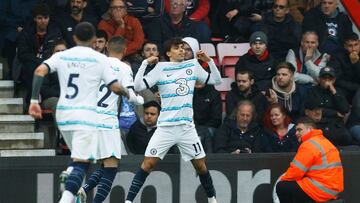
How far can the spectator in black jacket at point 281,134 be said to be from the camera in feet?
58.6

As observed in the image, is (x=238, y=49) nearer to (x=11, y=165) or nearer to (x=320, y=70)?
(x=320, y=70)

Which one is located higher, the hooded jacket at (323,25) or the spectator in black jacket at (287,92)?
the hooded jacket at (323,25)

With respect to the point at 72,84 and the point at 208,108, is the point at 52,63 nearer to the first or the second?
the point at 72,84

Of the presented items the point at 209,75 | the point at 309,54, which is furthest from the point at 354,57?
the point at 209,75

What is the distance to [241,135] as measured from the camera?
1772 centimetres

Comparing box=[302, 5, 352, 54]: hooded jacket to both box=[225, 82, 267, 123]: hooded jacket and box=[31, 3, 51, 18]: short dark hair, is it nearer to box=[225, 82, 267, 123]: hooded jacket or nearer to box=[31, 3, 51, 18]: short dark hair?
box=[225, 82, 267, 123]: hooded jacket

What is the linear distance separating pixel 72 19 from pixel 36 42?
0.71m

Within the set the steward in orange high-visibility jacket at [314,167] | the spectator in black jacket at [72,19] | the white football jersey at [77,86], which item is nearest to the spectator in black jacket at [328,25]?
the steward in orange high-visibility jacket at [314,167]

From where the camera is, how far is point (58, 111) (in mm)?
14422

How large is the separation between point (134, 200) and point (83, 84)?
3140 mm

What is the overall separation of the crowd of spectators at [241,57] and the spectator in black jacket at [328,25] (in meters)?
0.01

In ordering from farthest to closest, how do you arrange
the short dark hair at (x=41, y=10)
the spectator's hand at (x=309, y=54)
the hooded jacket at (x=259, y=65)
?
the spectator's hand at (x=309, y=54), the hooded jacket at (x=259, y=65), the short dark hair at (x=41, y=10)

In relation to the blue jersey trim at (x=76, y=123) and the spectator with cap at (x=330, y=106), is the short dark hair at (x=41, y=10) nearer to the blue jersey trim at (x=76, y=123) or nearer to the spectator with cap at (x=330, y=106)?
the spectator with cap at (x=330, y=106)

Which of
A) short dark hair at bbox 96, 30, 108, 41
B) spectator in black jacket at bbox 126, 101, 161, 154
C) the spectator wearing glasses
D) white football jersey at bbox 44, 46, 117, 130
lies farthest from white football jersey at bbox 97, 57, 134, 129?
the spectator wearing glasses
